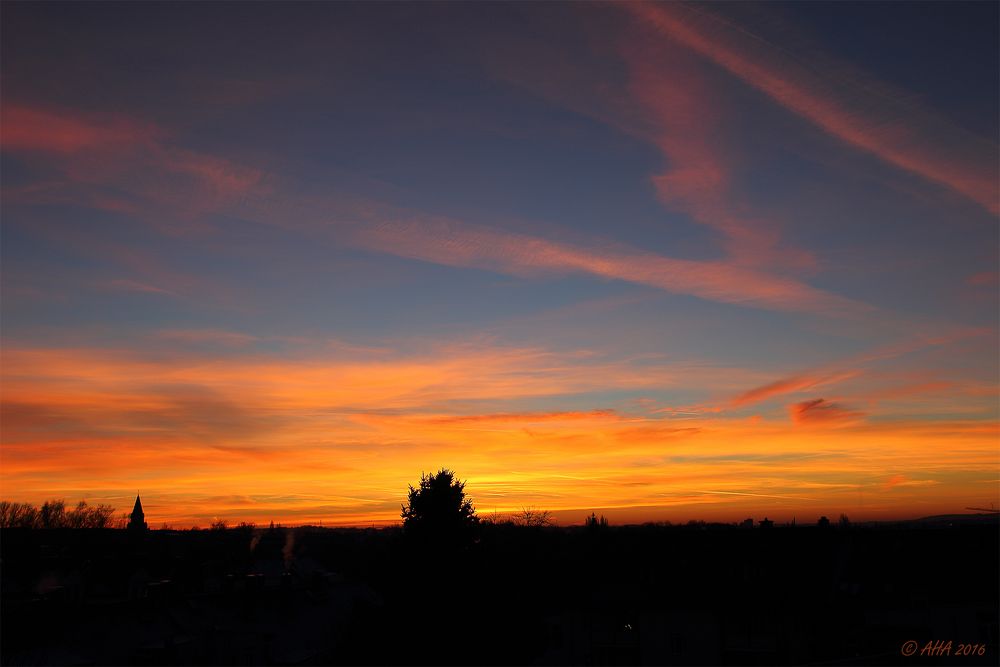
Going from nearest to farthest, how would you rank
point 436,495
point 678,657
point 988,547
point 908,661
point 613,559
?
1. point 908,661
2. point 678,657
3. point 436,495
4. point 988,547
5. point 613,559

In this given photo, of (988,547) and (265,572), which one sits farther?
(265,572)

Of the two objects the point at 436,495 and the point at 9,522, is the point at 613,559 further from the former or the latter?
the point at 9,522

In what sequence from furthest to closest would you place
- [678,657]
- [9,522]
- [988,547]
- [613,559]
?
1. [9,522]
2. [613,559]
3. [988,547]
4. [678,657]

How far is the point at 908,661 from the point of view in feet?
31.6

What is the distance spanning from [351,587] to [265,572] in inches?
366

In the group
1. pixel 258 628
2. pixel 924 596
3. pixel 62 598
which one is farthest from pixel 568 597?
pixel 62 598

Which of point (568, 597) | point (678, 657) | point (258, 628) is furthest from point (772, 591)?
point (258, 628)

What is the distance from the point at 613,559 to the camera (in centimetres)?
4575

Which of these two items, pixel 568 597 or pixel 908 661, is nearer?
pixel 908 661

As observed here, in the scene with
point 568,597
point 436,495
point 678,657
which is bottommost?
point 678,657

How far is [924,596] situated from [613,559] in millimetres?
16962

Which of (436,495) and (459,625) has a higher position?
(436,495)

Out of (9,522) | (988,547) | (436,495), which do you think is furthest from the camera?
(9,522)

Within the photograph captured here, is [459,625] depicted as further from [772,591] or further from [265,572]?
[265,572]
